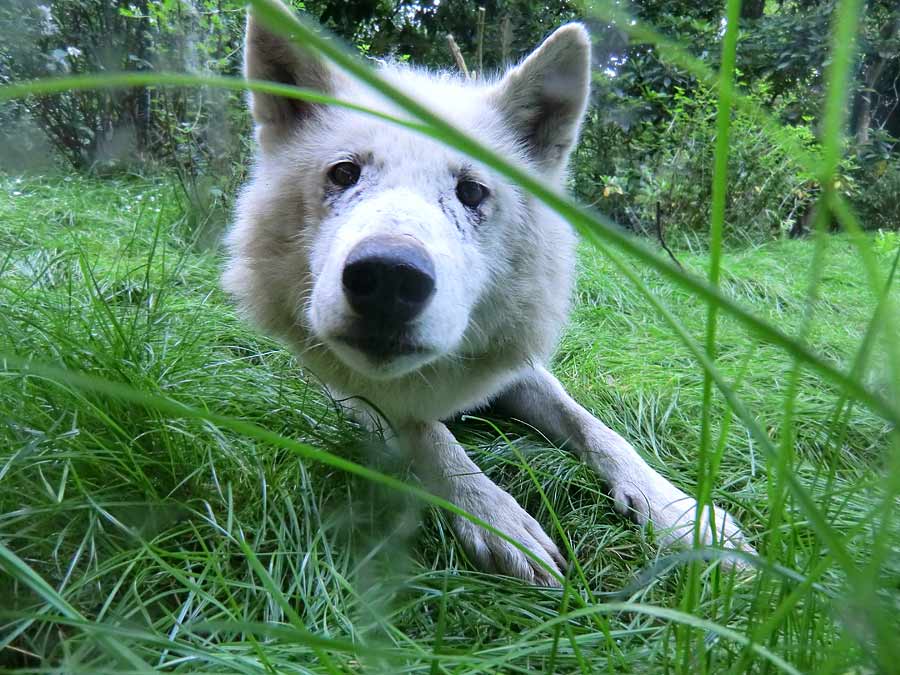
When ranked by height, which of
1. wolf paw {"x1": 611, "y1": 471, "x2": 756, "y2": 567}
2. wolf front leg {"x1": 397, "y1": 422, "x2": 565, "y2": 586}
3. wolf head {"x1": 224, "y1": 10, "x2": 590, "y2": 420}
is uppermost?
wolf head {"x1": 224, "y1": 10, "x2": 590, "y2": 420}

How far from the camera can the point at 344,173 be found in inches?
68.2

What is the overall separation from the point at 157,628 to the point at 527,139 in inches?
73.8

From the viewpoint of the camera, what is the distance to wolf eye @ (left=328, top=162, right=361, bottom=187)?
1719 millimetres

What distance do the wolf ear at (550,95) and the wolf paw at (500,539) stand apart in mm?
1219

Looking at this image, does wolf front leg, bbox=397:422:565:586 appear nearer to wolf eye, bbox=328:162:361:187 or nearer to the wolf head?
the wolf head

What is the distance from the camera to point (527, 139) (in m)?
2.13

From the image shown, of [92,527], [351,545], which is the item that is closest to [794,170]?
[351,545]

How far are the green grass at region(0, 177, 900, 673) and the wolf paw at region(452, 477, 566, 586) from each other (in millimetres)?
47

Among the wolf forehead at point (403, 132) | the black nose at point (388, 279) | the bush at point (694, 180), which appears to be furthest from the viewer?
the bush at point (694, 180)

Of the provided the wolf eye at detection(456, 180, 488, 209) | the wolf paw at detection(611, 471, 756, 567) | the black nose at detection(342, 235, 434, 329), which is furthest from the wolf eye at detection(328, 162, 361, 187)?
the wolf paw at detection(611, 471, 756, 567)

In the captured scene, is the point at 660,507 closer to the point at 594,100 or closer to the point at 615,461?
the point at 615,461

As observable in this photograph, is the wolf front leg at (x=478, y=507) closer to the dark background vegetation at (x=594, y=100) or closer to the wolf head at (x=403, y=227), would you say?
the wolf head at (x=403, y=227)

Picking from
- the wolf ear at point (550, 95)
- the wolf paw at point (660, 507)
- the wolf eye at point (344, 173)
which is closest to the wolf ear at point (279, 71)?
the wolf eye at point (344, 173)

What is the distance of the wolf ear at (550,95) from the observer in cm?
185
